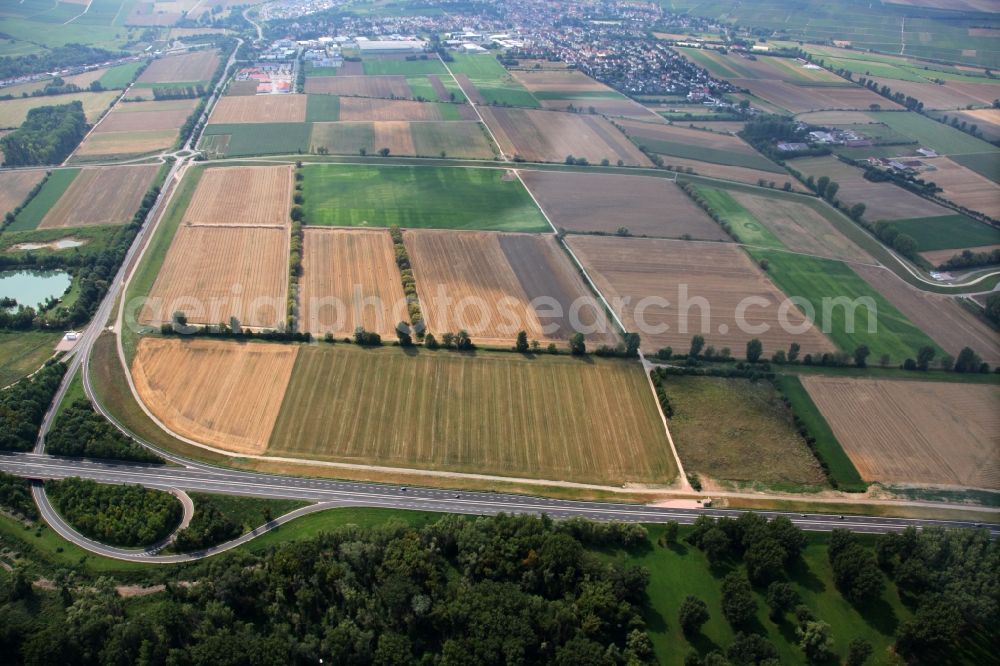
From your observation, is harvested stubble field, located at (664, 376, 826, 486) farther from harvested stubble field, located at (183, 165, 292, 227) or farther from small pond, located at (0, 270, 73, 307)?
small pond, located at (0, 270, 73, 307)

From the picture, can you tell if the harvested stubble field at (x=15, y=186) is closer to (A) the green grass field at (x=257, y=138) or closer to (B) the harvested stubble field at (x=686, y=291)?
(A) the green grass field at (x=257, y=138)

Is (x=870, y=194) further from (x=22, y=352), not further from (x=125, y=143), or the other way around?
(x=125, y=143)

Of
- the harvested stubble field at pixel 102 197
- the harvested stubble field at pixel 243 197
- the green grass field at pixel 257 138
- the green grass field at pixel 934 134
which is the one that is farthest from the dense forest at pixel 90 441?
the green grass field at pixel 934 134

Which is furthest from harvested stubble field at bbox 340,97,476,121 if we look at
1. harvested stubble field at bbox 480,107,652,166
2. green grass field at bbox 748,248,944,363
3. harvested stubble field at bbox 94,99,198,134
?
green grass field at bbox 748,248,944,363

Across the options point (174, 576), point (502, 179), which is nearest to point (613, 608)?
point (174, 576)

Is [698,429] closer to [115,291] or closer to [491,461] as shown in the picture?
[491,461]

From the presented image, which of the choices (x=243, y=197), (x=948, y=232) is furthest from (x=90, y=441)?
(x=948, y=232)
